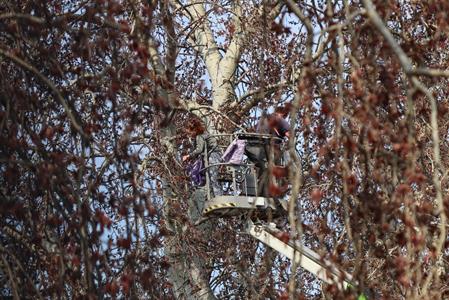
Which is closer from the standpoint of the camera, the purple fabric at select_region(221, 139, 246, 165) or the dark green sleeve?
the purple fabric at select_region(221, 139, 246, 165)

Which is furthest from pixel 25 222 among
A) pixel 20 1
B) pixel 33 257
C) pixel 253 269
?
pixel 253 269

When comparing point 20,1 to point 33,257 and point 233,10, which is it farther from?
point 233,10

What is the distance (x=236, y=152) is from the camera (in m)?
12.5

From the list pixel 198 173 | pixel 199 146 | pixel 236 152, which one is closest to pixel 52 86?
pixel 236 152

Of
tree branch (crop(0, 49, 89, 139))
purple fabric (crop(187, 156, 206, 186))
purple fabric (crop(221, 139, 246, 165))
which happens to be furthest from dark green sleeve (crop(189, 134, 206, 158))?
tree branch (crop(0, 49, 89, 139))

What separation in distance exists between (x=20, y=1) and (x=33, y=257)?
2097 mm

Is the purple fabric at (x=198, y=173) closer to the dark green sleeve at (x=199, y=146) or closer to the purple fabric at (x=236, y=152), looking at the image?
the dark green sleeve at (x=199, y=146)

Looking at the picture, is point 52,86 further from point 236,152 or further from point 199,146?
point 199,146

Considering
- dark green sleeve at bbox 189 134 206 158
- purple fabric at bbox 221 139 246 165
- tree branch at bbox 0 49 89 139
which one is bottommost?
tree branch at bbox 0 49 89 139

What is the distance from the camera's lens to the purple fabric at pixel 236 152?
1249 centimetres

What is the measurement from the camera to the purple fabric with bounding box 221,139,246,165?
41.0ft

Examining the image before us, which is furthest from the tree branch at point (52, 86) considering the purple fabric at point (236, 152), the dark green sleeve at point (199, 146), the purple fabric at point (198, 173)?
the dark green sleeve at point (199, 146)

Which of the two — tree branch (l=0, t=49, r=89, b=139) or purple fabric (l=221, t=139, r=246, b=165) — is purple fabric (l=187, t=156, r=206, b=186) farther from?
tree branch (l=0, t=49, r=89, b=139)

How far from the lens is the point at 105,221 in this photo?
21.7 ft
